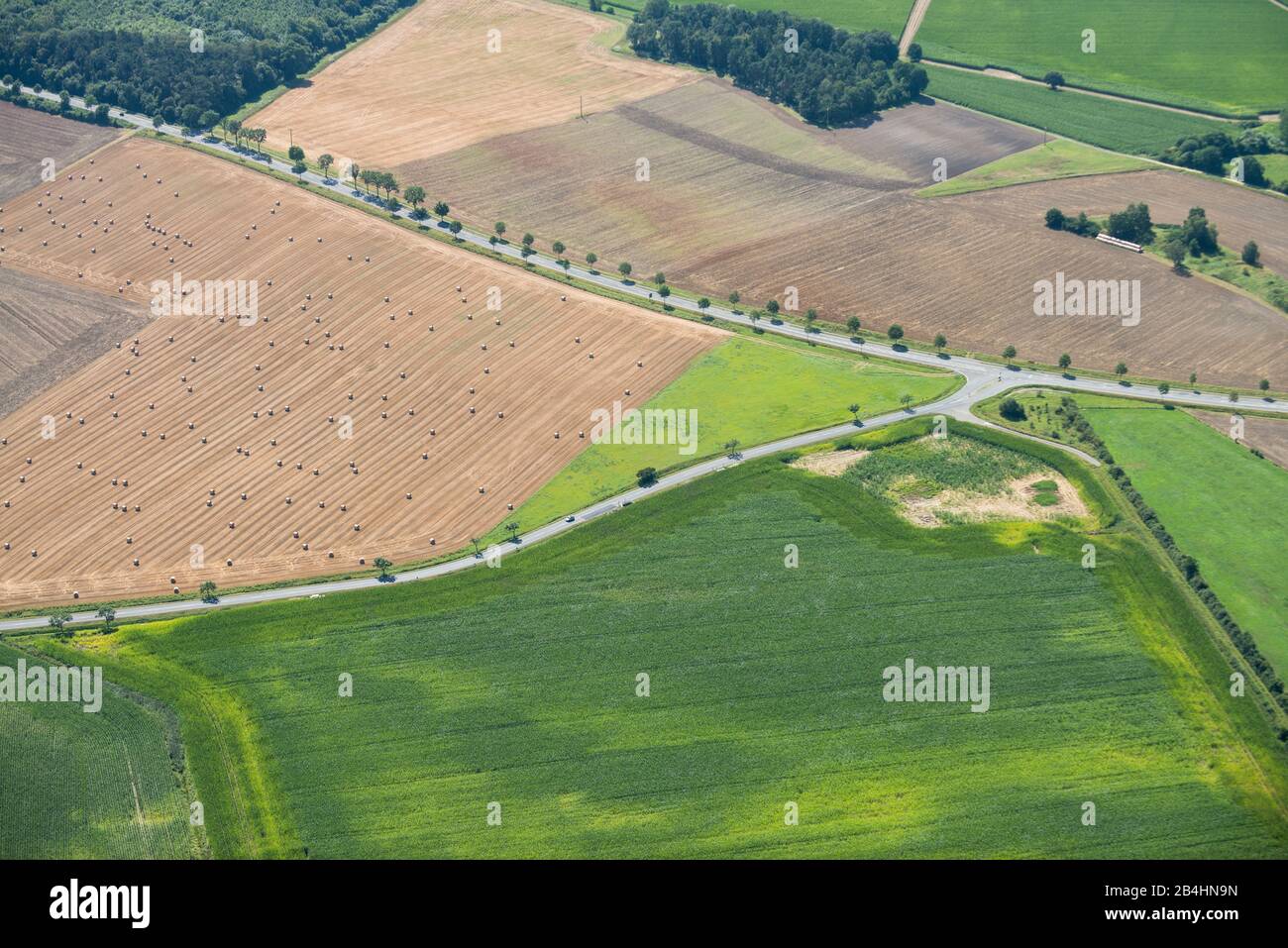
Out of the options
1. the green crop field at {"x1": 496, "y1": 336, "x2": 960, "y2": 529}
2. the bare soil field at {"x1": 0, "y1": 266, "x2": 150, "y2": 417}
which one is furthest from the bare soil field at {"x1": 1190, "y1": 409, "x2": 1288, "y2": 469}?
the bare soil field at {"x1": 0, "y1": 266, "x2": 150, "y2": 417}

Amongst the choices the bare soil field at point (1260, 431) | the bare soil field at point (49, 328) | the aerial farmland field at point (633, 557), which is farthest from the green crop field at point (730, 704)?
the bare soil field at point (49, 328)

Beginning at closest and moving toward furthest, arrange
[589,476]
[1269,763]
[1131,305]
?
1. [1269,763]
2. [589,476]
3. [1131,305]

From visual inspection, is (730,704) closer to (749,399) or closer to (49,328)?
(749,399)

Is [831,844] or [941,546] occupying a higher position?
[941,546]

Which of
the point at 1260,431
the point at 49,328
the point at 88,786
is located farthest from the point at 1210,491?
the point at 49,328
